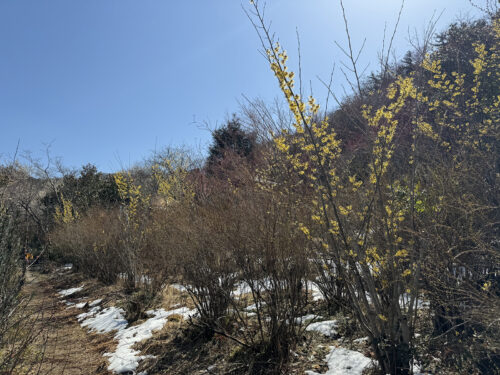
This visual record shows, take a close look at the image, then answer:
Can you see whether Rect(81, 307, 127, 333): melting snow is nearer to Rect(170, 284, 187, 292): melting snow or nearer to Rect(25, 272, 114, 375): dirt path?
Rect(25, 272, 114, 375): dirt path

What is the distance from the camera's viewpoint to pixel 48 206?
1994 cm

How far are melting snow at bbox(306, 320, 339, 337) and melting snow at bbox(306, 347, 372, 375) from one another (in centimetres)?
43

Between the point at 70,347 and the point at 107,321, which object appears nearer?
the point at 70,347

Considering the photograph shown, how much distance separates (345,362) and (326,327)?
85 centimetres

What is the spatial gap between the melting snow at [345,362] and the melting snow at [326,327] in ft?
1.41

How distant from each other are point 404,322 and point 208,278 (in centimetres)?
226

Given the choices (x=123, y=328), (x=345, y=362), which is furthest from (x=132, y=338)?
(x=345, y=362)

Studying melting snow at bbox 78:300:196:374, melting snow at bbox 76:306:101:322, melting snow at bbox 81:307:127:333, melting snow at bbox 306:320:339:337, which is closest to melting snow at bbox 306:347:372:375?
melting snow at bbox 306:320:339:337

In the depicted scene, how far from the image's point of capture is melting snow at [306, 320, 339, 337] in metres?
4.04

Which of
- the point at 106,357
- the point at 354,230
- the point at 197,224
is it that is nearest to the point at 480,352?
the point at 354,230

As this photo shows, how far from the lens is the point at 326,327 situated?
164 inches

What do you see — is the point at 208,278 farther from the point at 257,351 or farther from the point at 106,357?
the point at 106,357

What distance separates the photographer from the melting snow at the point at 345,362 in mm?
3162

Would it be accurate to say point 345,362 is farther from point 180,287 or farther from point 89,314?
point 89,314
